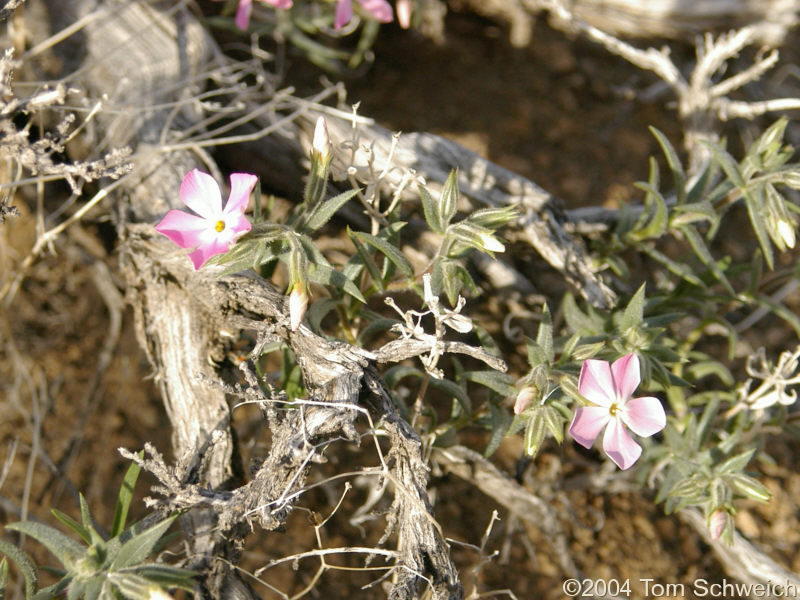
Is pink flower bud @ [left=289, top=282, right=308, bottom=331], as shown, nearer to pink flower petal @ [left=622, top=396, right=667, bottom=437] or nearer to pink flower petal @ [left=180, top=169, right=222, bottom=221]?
pink flower petal @ [left=180, top=169, right=222, bottom=221]

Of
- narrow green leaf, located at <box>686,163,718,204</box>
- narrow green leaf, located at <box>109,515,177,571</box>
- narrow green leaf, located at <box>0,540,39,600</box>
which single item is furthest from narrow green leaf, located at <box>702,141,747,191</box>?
narrow green leaf, located at <box>0,540,39,600</box>

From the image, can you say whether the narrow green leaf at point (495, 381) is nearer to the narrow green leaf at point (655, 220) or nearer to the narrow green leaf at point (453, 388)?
the narrow green leaf at point (453, 388)

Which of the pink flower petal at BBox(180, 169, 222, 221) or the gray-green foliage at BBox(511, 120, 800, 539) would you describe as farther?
the gray-green foliage at BBox(511, 120, 800, 539)

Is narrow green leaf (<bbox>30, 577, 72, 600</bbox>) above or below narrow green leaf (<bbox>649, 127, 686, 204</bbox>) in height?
below

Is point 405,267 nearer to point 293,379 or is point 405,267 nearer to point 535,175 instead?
point 293,379

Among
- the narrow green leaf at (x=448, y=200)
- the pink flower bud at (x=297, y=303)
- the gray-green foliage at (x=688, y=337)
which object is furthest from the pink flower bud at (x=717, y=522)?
the pink flower bud at (x=297, y=303)

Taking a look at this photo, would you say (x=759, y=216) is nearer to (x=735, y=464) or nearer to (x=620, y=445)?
(x=735, y=464)
